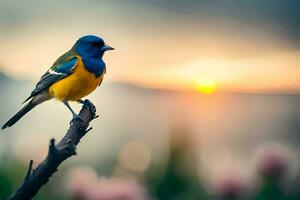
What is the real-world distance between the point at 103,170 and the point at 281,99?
1383 millimetres

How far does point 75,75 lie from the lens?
154cm

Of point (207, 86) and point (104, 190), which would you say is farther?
point (207, 86)

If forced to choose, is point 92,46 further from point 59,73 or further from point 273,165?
point 273,165

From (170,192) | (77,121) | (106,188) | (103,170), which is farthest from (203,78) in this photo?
(77,121)

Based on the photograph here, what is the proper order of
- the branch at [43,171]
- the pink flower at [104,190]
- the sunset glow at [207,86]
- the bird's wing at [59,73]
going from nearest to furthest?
the branch at [43,171] → the pink flower at [104,190] → the bird's wing at [59,73] → the sunset glow at [207,86]

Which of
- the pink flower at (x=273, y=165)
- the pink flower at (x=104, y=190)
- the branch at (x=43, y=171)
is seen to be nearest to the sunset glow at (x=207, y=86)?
the pink flower at (x=273, y=165)

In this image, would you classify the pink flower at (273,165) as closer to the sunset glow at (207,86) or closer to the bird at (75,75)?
the bird at (75,75)

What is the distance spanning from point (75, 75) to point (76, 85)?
0.02 metres

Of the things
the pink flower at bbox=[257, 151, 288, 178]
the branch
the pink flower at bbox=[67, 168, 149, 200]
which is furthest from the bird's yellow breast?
the branch

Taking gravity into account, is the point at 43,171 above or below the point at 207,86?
below

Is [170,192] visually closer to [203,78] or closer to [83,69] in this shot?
[83,69]

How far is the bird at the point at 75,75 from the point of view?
151cm

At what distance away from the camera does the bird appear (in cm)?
151

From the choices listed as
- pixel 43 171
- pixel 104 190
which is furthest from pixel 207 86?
pixel 43 171
